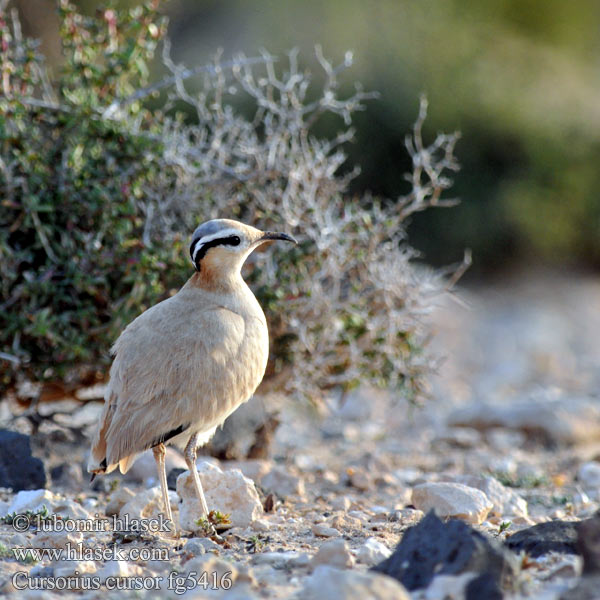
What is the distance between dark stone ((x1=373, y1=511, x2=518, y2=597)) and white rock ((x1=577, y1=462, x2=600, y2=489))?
3.20m

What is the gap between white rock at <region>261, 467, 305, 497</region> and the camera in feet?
18.7

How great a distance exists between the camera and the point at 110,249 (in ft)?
19.4

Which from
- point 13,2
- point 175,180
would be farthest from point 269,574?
point 13,2

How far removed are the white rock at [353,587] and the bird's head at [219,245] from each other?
2.16 m

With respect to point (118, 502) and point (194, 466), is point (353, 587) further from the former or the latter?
point (118, 502)

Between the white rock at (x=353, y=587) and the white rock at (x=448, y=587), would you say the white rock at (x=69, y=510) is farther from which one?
the white rock at (x=448, y=587)

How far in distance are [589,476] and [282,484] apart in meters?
2.11

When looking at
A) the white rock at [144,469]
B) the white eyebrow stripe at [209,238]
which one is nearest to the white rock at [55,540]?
the white eyebrow stripe at [209,238]

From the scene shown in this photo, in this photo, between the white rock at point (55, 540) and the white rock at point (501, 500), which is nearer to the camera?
the white rock at point (55, 540)

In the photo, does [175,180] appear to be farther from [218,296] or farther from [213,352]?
[213,352]

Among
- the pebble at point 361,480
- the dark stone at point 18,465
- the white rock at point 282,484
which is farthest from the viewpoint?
the pebble at point 361,480

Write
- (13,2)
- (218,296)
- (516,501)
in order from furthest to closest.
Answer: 1. (13,2)
2. (516,501)
3. (218,296)

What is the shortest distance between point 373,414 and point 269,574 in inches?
234

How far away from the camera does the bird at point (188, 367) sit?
440cm
